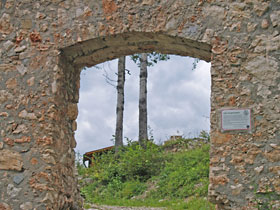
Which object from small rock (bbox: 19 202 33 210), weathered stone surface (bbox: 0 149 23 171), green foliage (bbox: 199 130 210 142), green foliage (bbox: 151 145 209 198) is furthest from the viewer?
green foliage (bbox: 199 130 210 142)

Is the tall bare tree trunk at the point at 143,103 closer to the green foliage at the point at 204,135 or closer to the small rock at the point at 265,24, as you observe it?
the green foliage at the point at 204,135

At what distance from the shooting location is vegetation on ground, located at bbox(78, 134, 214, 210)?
6.21m

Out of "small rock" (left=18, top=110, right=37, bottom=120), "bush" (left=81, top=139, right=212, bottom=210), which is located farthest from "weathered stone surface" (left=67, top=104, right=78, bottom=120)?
"bush" (left=81, top=139, right=212, bottom=210)

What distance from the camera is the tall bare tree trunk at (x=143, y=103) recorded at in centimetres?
955

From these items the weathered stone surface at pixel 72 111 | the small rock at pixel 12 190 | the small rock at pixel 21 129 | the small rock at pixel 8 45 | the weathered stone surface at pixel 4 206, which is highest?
the small rock at pixel 8 45

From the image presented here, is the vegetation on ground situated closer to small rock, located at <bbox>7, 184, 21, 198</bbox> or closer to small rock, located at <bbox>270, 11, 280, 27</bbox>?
small rock, located at <bbox>7, 184, 21, 198</bbox>

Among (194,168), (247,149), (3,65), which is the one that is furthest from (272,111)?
(194,168)

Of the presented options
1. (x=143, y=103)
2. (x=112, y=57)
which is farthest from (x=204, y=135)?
(x=112, y=57)

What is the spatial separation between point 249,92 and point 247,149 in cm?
50

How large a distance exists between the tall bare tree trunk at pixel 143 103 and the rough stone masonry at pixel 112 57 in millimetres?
5545

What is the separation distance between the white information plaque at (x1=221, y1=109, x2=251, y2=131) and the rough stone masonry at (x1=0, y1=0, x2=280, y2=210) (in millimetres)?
43

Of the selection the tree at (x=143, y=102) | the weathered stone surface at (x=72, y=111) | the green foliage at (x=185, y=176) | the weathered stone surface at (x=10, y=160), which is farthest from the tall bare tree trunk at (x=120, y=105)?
the weathered stone surface at (x=10, y=160)

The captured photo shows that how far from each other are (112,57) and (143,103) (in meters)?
5.72

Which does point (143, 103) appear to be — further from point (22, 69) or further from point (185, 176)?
point (22, 69)
